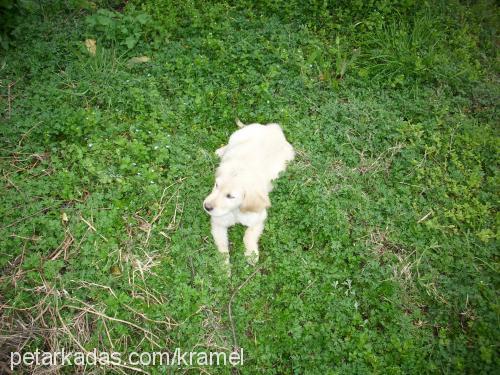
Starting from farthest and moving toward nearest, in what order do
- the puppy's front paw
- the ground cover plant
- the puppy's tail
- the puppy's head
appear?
the puppy's tail, the puppy's front paw, the puppy's head, the ground cover plant

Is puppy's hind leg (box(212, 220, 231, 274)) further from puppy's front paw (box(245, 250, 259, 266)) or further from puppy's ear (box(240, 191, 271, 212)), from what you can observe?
puppy's ear (box(240, 191, 271, 212))

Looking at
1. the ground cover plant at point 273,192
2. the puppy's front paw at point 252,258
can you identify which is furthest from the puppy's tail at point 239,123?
the puppy's front paw at point 252,258

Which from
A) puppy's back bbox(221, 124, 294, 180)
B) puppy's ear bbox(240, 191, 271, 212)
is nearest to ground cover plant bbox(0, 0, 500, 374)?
puppy's back bbox(221, 124, 294, 180)

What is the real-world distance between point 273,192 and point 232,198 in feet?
2.74

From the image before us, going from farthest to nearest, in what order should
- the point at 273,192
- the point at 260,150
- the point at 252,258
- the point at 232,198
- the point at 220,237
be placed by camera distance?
the point at 273,192
the point at 260,150
the point at 220,237
the point at 252,258
the point at 232,198

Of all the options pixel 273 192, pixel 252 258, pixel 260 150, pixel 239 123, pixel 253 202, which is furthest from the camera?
pixel 239 123

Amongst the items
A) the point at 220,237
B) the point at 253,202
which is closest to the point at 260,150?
the point at 253,202

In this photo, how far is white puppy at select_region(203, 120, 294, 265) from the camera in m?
3.56

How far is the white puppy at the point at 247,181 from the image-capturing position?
3.56 meters

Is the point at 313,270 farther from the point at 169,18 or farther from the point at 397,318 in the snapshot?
the point at 169,18

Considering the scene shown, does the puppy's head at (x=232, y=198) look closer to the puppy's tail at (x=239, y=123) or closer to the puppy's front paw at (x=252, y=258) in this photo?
the puppy's front paw at (x=252, y=258)

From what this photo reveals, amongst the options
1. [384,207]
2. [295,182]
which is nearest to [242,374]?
[295,182]

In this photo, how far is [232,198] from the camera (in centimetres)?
354

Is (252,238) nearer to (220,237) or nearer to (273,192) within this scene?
(220,237)
